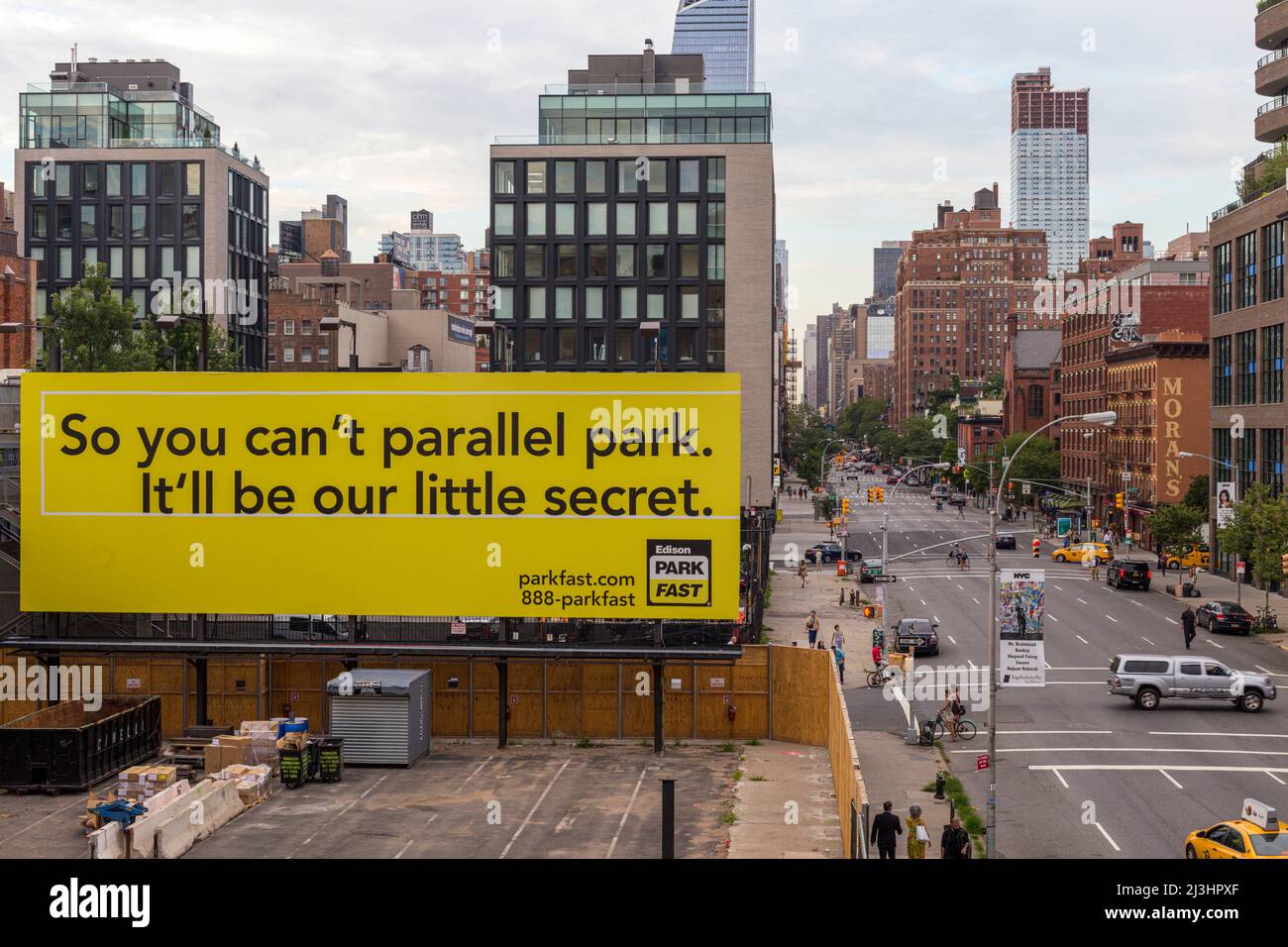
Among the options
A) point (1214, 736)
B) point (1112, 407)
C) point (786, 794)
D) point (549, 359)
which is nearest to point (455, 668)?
point (786, 794)

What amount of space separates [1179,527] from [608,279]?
3852 centimetres

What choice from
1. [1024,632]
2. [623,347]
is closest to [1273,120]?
[623,347]

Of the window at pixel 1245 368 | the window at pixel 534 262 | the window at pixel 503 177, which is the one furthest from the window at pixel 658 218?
the window at pixel 1245 368

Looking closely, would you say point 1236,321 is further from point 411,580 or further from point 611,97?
point 411,580

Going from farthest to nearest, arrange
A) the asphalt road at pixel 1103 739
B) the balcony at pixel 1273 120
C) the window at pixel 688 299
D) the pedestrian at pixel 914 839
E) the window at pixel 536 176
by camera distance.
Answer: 1. the window at pixel 688 299
2. the window at pixel 536 176
3. the balcony at pixel 1273 120
4. the asphalt road at pixel 1103 739
5. the pedestrian at pixel 914 839

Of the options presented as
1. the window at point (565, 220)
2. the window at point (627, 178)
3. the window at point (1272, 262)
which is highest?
the window at point (627, 178)

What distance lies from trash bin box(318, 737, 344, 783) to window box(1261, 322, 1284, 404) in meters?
55.5

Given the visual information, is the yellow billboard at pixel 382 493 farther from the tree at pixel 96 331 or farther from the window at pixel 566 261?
the window at pixel 566 261

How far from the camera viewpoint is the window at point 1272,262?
216ft

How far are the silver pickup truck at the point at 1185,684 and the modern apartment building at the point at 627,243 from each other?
48.5 meters

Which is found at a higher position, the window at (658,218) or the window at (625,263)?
the window at (658,218)

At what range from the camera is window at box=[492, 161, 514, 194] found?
86.1m

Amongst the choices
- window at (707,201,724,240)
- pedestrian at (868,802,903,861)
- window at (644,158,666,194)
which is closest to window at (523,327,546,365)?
window at (644,158,666,194)
